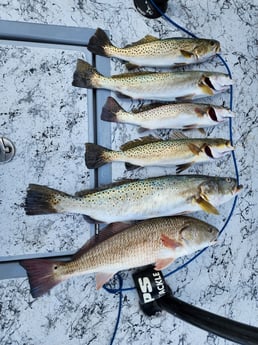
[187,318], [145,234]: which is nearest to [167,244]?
[145,234]

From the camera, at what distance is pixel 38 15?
144 centimetres

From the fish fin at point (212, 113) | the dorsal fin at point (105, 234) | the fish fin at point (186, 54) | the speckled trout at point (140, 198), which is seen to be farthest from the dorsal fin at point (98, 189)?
the fish fin at point (186, 54)

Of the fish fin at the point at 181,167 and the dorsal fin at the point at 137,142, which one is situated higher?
the dorsal fin at the point at 137,142

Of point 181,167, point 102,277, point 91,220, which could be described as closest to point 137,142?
point 181,167

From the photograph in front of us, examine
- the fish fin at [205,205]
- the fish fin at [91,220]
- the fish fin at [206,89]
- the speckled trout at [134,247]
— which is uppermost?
the fish fin at [206,89]

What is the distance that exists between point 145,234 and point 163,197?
0.12m

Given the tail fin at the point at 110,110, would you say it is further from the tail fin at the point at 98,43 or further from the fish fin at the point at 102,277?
the fish fin at the point at 102,277

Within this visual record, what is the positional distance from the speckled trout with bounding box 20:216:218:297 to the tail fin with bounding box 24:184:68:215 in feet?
0.45

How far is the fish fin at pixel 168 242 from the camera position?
1.35 m

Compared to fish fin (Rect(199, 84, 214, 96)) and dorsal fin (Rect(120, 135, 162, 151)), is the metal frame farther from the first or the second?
fish fin (Rect(199, 84, 214, 96))

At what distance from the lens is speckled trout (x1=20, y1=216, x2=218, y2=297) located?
132 cm

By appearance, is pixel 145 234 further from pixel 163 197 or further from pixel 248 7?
pixel 248 7

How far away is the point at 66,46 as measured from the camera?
4.73 ft

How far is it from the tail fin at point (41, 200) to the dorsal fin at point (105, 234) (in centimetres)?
15
